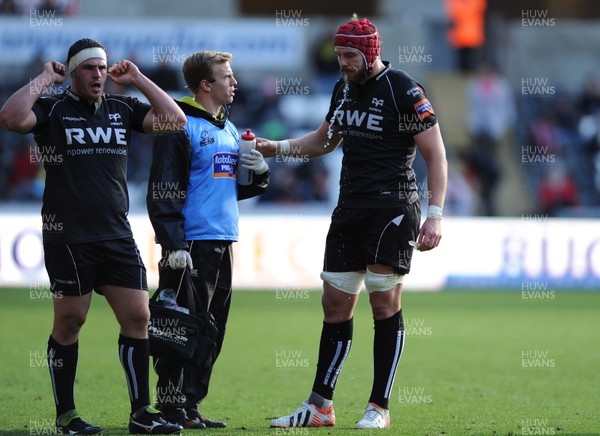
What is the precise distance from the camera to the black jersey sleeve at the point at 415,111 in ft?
22.5

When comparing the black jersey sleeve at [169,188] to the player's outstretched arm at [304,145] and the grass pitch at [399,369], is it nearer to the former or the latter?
the player's outstretched arm at [304,145]

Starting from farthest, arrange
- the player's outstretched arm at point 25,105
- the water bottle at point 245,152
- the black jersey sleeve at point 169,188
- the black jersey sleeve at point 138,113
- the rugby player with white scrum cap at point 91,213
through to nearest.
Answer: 1. the water bottle at point 245,152
2. the black jersey sleeve at point 169,188
3. the black jersey sleeve at point 138,113
4. the rugby player with white scrum cap at point 91,213
5. the player's outstretched arm at point 25,105

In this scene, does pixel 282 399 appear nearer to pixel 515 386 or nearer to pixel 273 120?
pixel 515 386

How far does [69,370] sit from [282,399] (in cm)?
224

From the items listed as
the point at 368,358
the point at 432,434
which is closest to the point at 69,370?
the point at 432,434

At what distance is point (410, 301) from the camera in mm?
16516

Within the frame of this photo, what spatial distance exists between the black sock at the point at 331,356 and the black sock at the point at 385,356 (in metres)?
0.23

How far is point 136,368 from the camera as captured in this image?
6.53 m

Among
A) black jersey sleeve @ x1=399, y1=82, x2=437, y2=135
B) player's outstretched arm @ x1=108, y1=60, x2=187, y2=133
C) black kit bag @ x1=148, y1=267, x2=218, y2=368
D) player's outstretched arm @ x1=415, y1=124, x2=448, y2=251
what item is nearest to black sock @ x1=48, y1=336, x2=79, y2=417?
black kit bag @ x1=148, y1=267, x2=218, y2=368

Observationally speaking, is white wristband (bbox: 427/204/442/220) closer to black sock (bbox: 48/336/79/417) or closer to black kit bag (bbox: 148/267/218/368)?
black kit bag (bbox: 148/267/218/368)

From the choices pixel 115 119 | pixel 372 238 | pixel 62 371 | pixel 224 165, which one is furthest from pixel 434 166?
pixel 62 371

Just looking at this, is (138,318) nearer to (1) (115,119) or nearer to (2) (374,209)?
(1) (115,119)

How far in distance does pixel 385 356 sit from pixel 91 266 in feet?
6.36

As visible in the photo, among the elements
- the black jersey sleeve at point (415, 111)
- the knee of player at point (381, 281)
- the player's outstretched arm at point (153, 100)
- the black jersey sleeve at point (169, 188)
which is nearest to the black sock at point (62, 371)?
the black jersey sleeve at point (169, 188)
